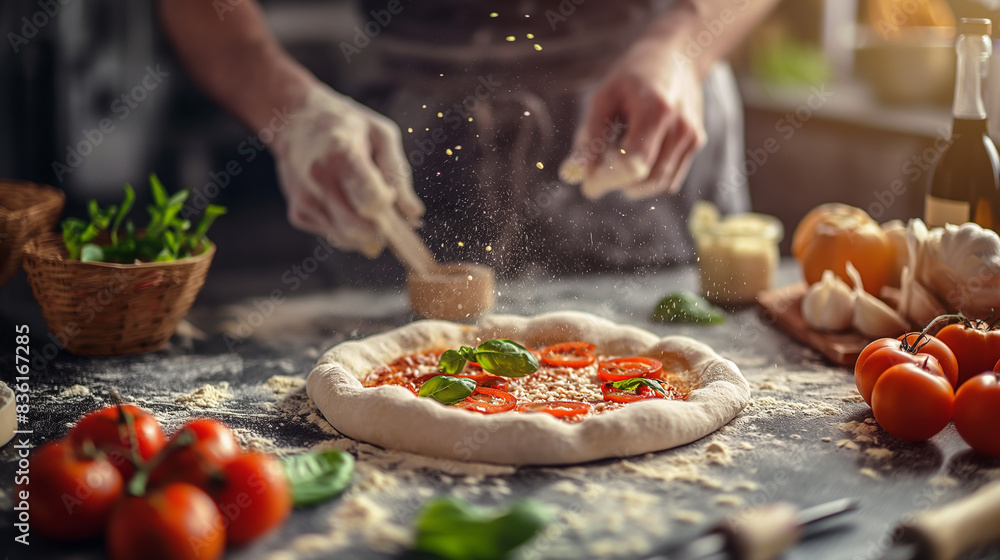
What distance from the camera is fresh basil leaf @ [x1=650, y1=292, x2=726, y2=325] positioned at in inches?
87.7

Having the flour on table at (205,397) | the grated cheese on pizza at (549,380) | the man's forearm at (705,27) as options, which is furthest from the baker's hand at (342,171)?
the man's forearm at (705,27)

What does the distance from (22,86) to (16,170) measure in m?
0.29

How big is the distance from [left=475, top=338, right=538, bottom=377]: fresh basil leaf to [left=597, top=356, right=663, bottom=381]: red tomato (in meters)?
0.17

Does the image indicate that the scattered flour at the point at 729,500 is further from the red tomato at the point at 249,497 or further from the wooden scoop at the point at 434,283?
the wooden scoop at the point at 434,283

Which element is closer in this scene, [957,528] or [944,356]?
[957,528]

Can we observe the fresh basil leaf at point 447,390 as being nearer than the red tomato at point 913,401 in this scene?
No

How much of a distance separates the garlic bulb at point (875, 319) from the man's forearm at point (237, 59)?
1594mm

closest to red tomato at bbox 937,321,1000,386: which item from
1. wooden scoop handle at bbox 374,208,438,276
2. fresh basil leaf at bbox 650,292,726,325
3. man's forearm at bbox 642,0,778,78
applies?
fresh basil leaf at bbox 650,292,726,325

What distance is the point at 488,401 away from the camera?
160cm

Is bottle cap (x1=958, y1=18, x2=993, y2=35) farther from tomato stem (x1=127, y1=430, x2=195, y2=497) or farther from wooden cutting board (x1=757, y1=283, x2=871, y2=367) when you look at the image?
tomato stem (x1=127, y1=430, x2=195, y2=497)

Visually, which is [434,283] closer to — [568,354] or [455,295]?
[455,295]

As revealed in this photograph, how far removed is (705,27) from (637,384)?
1401 millimetres

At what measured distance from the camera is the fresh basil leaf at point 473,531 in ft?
3.46

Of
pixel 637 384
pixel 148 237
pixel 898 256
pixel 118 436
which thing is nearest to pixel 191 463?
pixel 118 436
